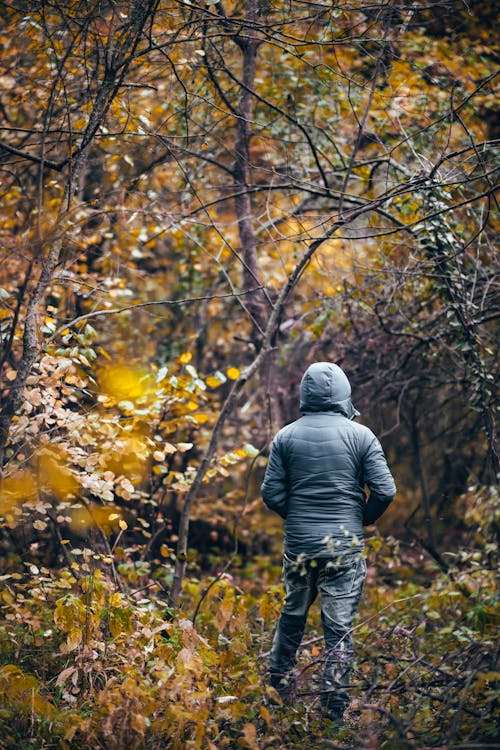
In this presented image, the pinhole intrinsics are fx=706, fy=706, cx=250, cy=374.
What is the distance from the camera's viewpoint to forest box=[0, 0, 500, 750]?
11.9 feet

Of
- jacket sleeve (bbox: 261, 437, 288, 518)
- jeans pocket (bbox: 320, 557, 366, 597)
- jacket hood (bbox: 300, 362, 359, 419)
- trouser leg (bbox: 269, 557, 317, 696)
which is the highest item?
jacket hood (bbox: 300, 362, 359, 419)

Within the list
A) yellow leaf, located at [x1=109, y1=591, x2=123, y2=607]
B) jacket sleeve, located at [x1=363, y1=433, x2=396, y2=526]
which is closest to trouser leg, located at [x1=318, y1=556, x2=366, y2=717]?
jacket sleeve, located at [x1=363, y1=433, x2=396, y2=526]

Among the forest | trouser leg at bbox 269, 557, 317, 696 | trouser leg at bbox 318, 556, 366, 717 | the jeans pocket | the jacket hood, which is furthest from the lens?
the jacket hood

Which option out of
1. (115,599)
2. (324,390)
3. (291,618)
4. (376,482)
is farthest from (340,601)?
(115,599)

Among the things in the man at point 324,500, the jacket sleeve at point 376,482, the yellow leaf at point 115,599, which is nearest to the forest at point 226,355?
the yellow leaf at point 115,599

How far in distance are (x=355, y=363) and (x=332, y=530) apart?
3.07m

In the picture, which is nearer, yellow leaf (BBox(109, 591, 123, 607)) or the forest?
the forest

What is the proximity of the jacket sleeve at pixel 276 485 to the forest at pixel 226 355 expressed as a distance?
680 mm

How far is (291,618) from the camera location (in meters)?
4.04

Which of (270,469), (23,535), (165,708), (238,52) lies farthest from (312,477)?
(238,52)

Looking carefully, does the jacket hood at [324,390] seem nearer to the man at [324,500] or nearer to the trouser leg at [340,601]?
the man at [324,500]

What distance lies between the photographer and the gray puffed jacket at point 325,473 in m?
3.98

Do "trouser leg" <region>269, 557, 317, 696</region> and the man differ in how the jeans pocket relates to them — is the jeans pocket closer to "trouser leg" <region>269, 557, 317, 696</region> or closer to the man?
the man

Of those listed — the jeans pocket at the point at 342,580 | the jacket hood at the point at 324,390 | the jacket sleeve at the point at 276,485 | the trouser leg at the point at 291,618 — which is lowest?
the trouser leg at the point at 291,618
